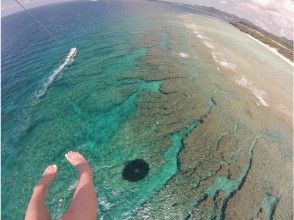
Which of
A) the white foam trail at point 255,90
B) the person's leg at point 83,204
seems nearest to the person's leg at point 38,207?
the person's leg at point 83,204

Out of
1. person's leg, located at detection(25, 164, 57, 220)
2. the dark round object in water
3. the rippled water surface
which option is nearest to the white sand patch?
the rippled water surface

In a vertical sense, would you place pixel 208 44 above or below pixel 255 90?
below

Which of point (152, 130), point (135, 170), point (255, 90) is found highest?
point (135, 170)

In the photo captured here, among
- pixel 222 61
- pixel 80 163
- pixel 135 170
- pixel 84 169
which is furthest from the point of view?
pixel 222 61

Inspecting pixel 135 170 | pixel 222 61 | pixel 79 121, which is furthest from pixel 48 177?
pixel 222 61

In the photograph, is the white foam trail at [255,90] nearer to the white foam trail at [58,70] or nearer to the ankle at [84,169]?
the white foam trail at [58,70]

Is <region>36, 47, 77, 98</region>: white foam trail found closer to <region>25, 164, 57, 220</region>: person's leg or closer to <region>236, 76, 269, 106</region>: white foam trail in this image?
<region>236, 76, 269, 106</region>: white foam trail

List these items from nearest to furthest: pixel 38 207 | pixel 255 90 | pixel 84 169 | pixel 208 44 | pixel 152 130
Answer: pixel 38 207 < pixel 84 169 < pixel 152 130 < pixel 255 90 < pixel 208 44

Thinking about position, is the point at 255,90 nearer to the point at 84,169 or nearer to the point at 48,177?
the point at 84,169
